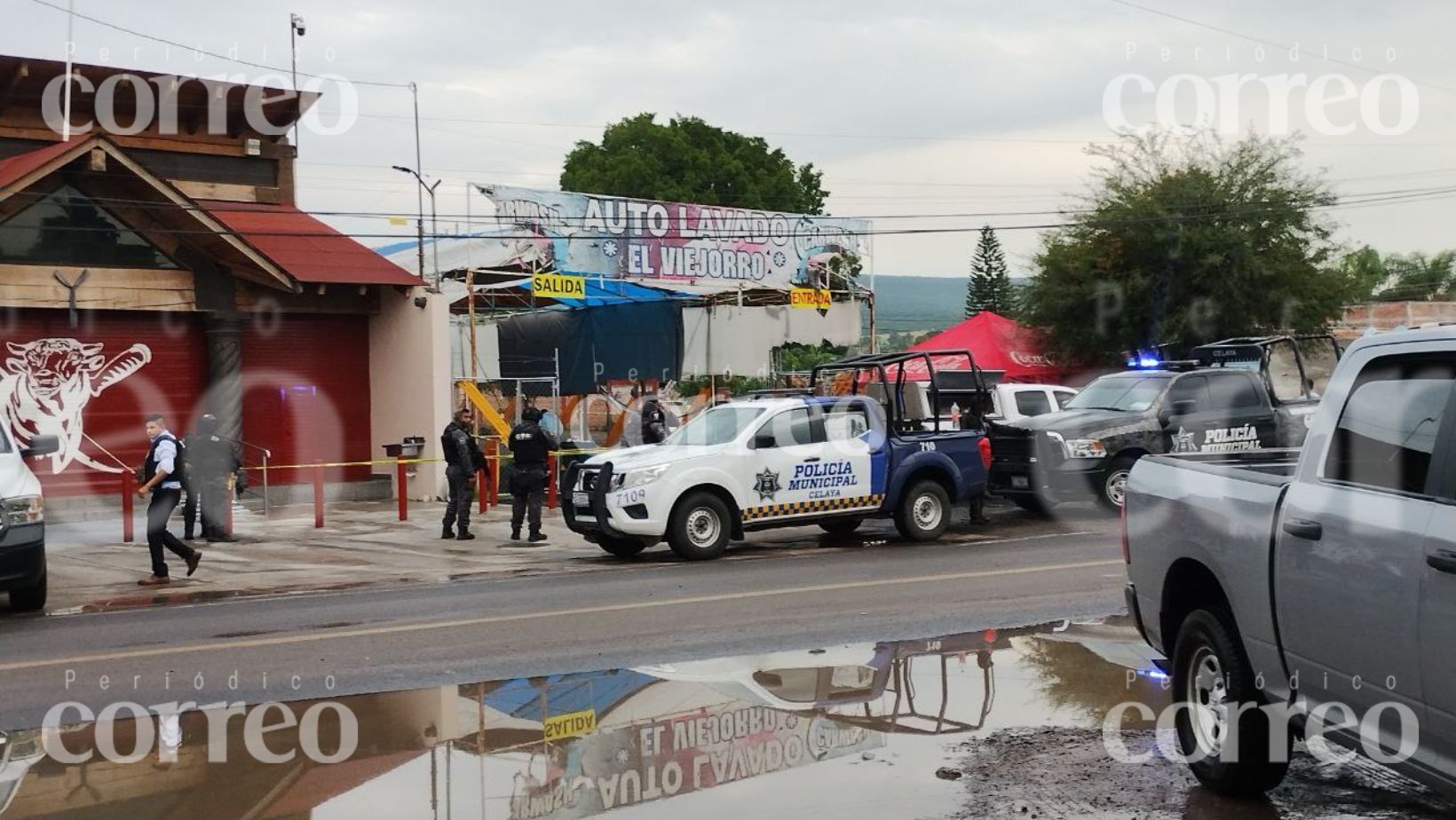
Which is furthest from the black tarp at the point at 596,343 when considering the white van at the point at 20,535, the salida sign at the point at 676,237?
the white van at the point at 20,535

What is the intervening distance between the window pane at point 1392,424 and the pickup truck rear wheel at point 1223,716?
950mm

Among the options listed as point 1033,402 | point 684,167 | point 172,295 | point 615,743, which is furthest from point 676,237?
point 684,167

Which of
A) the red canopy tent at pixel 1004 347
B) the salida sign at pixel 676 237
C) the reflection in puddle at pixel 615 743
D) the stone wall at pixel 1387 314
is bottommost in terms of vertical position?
the reflection in puddle at pixel 615 743

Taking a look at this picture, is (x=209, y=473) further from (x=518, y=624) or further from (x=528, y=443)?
(x=518, y=624)

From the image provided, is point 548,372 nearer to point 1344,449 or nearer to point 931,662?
point 931,662

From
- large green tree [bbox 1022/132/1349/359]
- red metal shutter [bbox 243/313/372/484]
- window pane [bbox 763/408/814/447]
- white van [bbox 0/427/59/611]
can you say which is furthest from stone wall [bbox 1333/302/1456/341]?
white van [bbox 0/427/59/611]

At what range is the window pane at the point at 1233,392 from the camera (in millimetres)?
20031

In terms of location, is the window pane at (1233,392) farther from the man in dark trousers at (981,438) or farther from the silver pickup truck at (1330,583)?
the silver pickup truck at (1330,583)

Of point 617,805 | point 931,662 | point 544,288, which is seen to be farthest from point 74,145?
point 617,805

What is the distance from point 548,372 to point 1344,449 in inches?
1137

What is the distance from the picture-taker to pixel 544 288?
32.4 m

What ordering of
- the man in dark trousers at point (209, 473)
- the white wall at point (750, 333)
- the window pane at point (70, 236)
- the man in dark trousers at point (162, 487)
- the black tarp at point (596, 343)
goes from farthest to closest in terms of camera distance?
1. the white wall at point (750, 333)
2. the black tarp at point (596, 343)
3. the window pane at point (70, 236)
4. the man in dark trousers at point (209, 473)
5. the man in dark trousers at point (162, 487)

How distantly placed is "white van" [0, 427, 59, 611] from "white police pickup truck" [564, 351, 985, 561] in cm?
583

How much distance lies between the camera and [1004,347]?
37.1 metres
